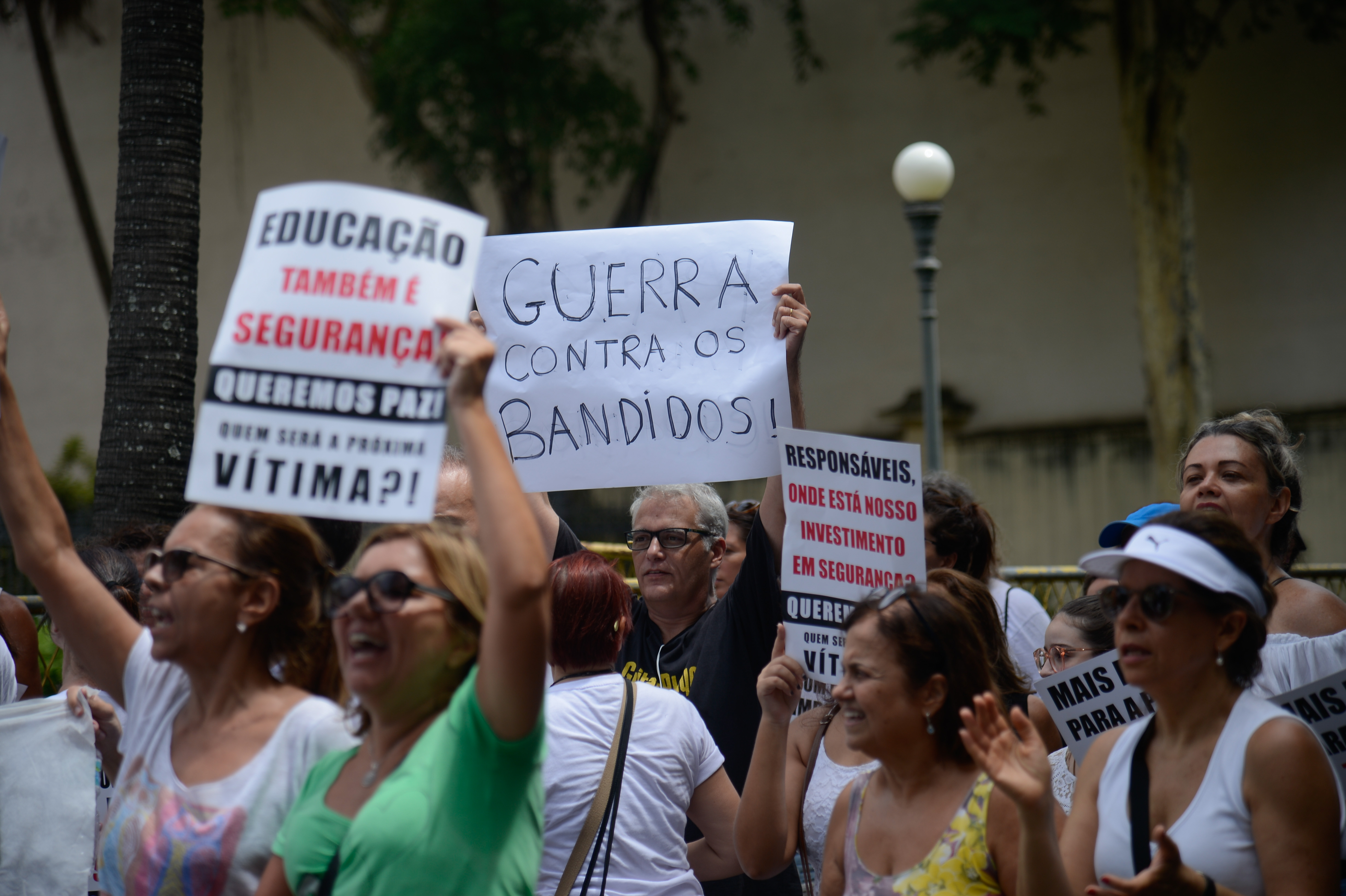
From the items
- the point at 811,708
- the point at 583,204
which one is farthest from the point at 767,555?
the point at 583,204

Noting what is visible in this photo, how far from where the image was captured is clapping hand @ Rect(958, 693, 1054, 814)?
2379 millimetres

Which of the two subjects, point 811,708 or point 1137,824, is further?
point 811,708

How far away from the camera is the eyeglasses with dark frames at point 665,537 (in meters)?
4.09

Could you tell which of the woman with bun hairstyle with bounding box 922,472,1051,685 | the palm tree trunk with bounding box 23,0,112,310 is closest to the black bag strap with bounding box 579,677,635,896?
the woman with bun hairstyle with bounding box 922,472,1051,685

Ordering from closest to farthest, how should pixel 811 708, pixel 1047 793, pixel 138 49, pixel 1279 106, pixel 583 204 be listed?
pixel 1047 793, pixel 811 708, pixel 138 49, pixel 1279 106, pixel 583 204

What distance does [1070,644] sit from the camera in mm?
3723

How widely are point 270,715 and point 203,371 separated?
16939 mm

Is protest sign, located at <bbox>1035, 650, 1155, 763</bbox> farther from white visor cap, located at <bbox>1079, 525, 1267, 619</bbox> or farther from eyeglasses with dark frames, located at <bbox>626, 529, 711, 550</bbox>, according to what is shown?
eyeglasses with dark frames, located at <bbox>626, 529, 711, 550</bbox>

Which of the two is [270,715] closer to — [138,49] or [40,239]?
[138,49]

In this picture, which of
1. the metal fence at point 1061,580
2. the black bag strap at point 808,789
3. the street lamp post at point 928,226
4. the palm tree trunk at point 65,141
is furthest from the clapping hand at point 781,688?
the palm tree trunk at point 65,141

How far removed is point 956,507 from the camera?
4.34m

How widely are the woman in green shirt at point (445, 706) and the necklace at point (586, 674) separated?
0.96 meters

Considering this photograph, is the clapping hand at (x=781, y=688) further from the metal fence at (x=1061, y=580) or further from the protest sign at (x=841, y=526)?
the metal fence at (x=1061, y=580)

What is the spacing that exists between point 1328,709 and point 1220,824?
0.59 meters
